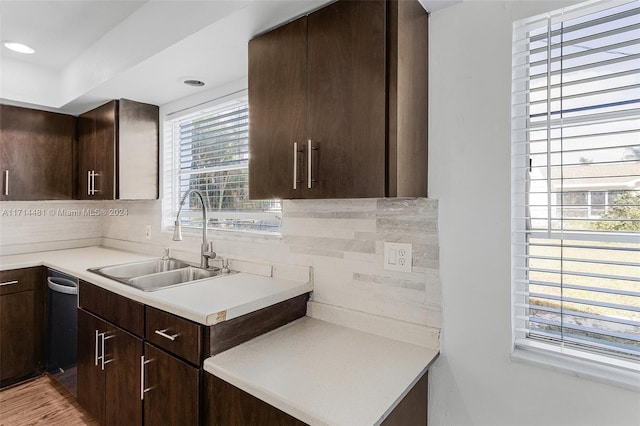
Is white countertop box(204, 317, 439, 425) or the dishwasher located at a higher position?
white countertop box(204, 317, 439, 425)

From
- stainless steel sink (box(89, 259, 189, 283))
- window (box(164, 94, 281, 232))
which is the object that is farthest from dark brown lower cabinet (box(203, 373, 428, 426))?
stainless steel sink (box(89, 259, 189, 283))

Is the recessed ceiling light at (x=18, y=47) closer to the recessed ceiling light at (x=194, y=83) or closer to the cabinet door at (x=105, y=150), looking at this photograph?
the cabinet door at (x=105, y=150)

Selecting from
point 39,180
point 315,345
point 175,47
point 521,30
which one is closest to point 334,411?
point 315,345

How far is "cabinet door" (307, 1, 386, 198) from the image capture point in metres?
1.16

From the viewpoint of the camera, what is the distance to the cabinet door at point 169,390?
1312mm

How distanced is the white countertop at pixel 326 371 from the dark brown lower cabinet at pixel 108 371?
668 millimetres

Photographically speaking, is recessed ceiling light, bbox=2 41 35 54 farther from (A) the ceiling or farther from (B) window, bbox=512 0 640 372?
(B) window, bbox=512 0 640 372

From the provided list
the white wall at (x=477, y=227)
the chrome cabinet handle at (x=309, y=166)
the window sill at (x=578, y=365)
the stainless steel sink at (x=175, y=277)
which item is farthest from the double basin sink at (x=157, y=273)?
the window sill at (x=578, y=365)

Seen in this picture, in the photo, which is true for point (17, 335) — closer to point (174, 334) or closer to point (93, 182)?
point (93, 182)

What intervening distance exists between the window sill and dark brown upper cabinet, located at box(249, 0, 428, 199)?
0.67 m

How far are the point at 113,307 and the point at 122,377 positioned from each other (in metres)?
0.35

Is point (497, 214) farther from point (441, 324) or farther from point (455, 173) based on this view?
point (441, 324)

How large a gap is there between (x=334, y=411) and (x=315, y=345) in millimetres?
438

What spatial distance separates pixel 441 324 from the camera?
4.41 ft
